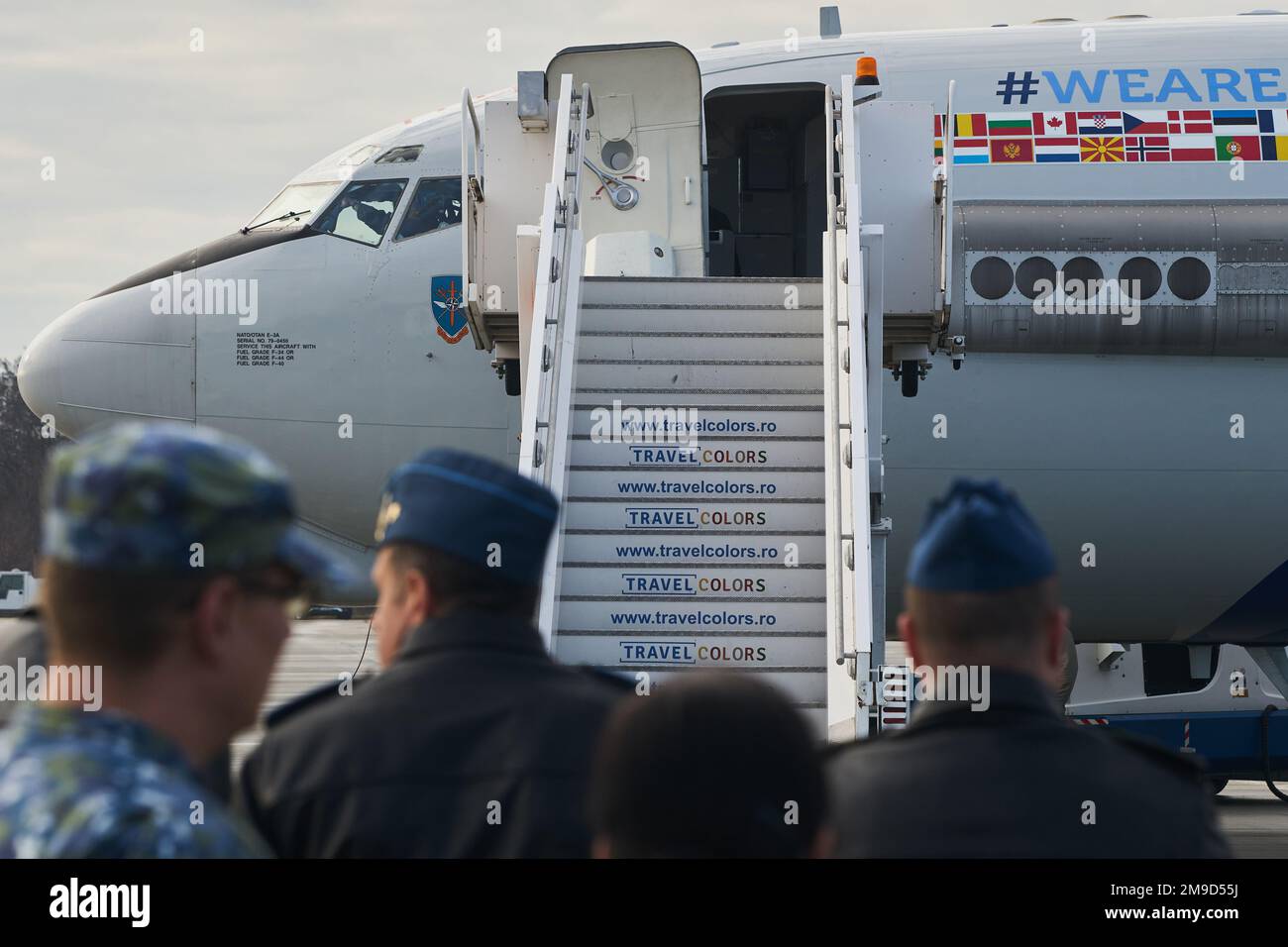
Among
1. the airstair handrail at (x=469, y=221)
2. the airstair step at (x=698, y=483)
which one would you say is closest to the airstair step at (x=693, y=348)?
the airstair handrail at (x=469, y=221)

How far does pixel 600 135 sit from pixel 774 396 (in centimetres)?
290

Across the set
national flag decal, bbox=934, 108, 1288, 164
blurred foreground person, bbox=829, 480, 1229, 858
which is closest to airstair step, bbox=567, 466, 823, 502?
national flag decal, bbox=934, 108, 1288, 164

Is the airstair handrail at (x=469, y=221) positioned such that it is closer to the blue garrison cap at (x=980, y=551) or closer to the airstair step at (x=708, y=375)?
the airstair step at (x=708, y=375)

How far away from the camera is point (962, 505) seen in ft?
7.73

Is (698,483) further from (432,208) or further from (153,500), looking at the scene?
(153,500)

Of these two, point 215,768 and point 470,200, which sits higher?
point 470,200

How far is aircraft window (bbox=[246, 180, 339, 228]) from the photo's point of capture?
11.2 metres

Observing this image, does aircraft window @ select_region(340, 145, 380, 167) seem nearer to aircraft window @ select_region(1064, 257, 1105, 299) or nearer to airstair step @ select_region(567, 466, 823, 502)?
airstair step @ select_region(567, 466, 823, 502)
